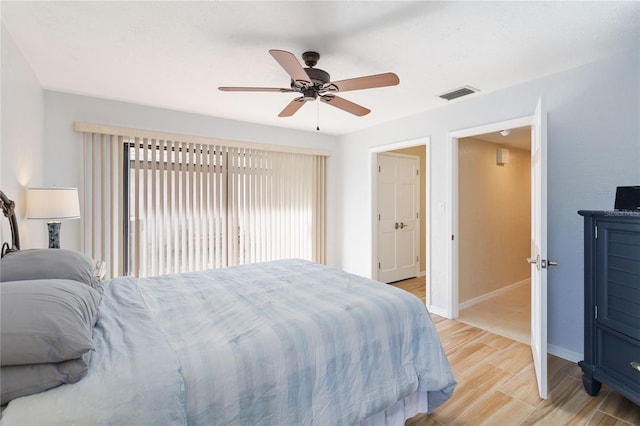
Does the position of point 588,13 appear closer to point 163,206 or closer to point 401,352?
point 401,352

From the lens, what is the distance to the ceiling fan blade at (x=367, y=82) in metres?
1.93

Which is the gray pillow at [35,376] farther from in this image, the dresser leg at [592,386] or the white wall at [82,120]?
the dresser leg at [592,386]

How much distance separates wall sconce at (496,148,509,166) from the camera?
14.1 ft

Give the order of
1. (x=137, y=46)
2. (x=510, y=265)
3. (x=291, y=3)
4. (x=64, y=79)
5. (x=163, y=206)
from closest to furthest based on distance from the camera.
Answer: (x=291, y=3) < (x=137, y=46) < (x=64, y=79) < (x=163, y=206) < (x=510, y=265)

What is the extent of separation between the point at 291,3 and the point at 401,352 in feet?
6.68

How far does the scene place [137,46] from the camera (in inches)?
86.2

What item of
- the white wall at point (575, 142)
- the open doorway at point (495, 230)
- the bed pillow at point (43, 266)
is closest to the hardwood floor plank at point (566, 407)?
the white wall at point (575, 142)

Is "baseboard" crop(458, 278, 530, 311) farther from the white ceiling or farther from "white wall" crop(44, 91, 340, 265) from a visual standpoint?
"white wall" crop(44, 91, 340, 265)

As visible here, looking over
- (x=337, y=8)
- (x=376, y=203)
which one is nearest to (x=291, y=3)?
(x=337, y=8)

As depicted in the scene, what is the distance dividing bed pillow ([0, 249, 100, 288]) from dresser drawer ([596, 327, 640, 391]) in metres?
3.20

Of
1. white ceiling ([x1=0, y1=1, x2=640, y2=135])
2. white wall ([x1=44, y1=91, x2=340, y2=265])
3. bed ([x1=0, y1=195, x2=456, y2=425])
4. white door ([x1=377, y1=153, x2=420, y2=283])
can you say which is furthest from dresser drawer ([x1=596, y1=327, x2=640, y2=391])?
white wall ([x1=44, y1=91, x2=340, y2=265])

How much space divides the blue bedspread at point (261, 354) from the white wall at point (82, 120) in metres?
1.65

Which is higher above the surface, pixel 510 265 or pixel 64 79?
pixel 64 79

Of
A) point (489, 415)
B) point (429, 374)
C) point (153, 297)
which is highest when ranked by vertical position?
point (153, 297)
